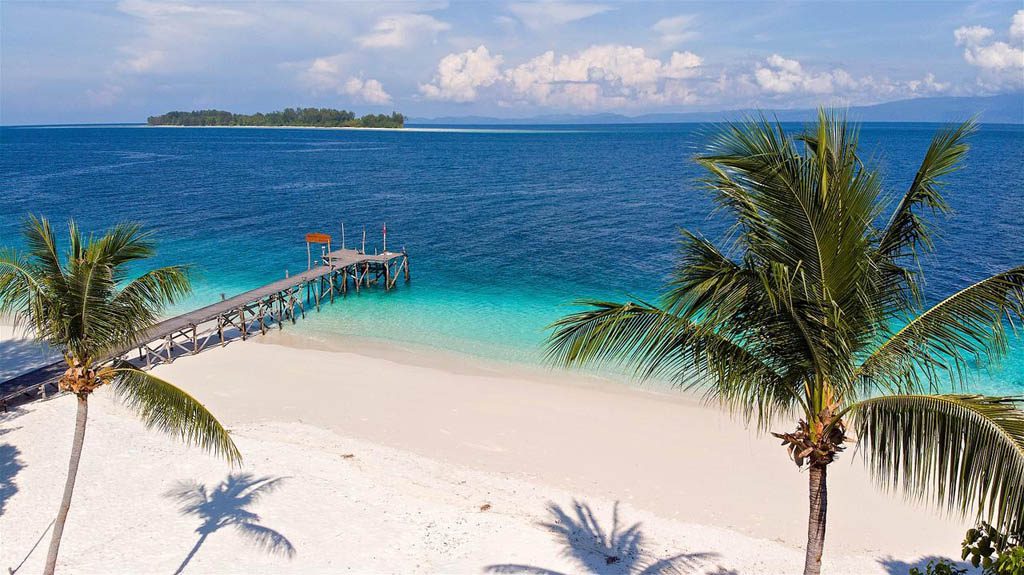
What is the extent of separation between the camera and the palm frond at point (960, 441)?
5094 mm

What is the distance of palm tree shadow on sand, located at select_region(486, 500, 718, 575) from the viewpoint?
11.7 m

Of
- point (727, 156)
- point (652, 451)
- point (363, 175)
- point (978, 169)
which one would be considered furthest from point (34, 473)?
point (978, 169)

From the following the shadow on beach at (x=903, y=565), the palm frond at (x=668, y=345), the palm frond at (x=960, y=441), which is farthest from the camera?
the shadow on beach at (x=903, y=565)

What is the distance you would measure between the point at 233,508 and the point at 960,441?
506 inches

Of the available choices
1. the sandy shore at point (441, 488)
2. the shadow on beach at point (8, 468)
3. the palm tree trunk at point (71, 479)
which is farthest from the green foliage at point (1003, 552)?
the shadow on beach at point (8, 468)

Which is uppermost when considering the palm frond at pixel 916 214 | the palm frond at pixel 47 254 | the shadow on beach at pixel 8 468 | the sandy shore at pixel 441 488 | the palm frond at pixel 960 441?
the palm frond at pixel 916 214

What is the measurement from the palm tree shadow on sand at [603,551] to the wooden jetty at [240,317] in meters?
10.3

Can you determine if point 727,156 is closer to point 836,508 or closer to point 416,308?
point 836,508

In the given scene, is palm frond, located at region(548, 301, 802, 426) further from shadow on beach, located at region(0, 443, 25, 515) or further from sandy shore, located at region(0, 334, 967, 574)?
shadow on beach, located at region(0, 443, 25, 515)

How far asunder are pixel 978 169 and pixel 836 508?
84390 mm

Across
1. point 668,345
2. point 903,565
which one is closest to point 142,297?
point 668,345

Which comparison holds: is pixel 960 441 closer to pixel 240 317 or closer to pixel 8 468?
pixel 8 468

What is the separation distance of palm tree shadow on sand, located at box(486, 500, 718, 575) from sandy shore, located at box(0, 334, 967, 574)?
2.6 inches

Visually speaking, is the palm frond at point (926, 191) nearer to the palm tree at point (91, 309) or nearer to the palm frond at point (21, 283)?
the palm tree at point (91, 309)
